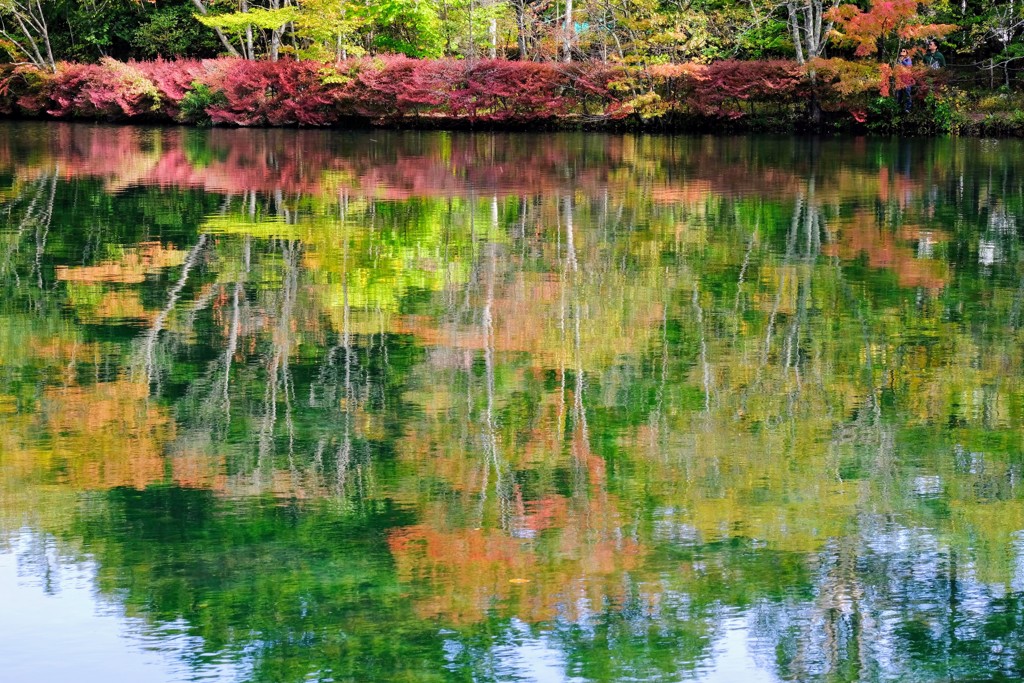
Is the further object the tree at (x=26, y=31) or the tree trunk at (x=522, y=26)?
the tree at (x=26, y=31)

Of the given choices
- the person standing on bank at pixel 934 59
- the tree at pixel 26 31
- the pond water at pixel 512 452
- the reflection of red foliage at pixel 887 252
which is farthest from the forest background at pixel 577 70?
the pond water at pixel 512 452

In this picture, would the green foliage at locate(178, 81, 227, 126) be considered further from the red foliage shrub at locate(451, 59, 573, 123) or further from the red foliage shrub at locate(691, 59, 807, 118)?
the red foliage shrub at locate(691, 59, 807, 118)

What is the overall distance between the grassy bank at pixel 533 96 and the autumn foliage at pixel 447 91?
31 mm

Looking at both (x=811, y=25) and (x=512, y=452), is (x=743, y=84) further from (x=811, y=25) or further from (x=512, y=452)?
(x=512, y=452)

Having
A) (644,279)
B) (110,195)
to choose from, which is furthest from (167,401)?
(110,195)

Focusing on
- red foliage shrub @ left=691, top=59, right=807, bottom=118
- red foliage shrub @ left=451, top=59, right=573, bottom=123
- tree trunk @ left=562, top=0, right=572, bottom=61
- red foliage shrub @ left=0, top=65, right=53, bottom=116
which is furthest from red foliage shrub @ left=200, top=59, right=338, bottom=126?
red foliage shrub @ left=691, top=59, right=807, bottom=118

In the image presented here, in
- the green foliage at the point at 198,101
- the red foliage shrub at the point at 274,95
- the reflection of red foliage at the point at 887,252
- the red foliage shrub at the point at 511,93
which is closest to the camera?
the reflection of red foliage at the point at 887,252

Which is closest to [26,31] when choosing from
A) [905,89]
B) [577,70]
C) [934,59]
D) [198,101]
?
[198,101]

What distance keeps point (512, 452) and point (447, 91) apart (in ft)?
89.6

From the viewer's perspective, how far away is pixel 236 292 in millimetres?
9820

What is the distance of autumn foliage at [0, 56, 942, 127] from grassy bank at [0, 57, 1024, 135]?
3 centimetres

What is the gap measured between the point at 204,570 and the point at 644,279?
626 centimetres

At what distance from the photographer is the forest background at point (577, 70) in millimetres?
29031

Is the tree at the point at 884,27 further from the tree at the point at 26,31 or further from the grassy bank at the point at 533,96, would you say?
the tree at the point at 26,31
